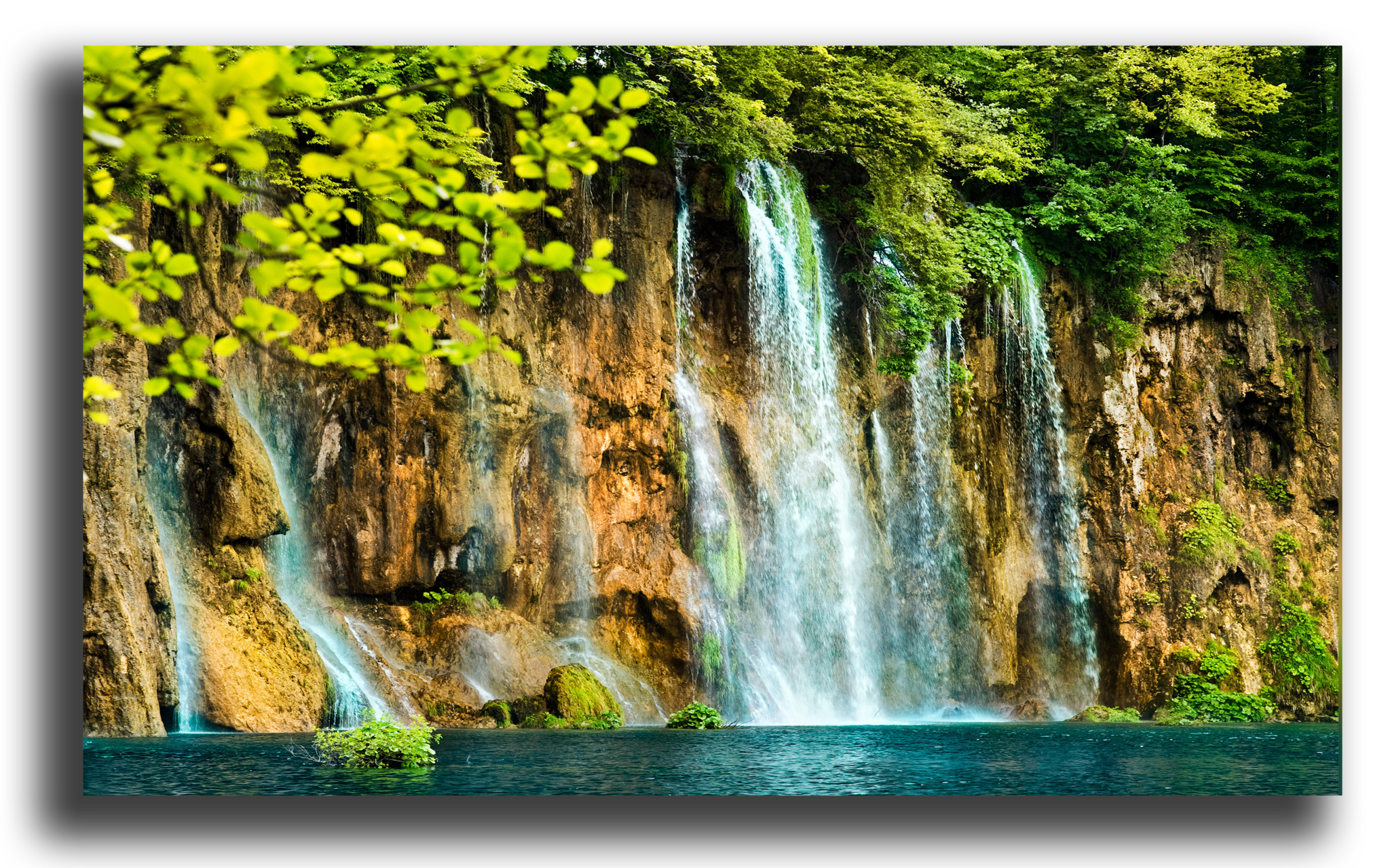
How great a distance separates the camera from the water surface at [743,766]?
8414 millimetres

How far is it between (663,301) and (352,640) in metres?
6.80

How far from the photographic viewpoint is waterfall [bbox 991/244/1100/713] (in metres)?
20.9

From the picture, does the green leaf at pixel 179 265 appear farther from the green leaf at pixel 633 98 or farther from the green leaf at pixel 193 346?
the green leaf at pixel 633 98

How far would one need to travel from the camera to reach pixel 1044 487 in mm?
21328

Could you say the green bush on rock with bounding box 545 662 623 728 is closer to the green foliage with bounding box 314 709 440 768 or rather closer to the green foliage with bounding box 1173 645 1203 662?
the green foliage with bounding box 314 709 440 768

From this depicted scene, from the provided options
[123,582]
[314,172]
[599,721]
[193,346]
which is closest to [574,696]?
[599,721]

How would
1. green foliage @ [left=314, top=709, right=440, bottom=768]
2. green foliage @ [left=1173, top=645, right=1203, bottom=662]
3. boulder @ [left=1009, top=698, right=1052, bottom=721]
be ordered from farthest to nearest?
1. green foliage @ [left=1173, top=645, right=1203, bottom=662]
2. boulder @ [left=1009, top=698, right=1052, bottom=721]
3. green foliage @ [left=314, top=709, right=440, bottom=768]

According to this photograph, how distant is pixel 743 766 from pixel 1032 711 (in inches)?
450

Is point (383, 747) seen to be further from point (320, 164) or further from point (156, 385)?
point (320, 164)

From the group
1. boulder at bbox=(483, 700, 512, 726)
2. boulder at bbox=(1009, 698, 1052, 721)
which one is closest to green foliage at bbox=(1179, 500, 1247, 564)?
boulder at bbox=(1009, 698, 1052, 721)

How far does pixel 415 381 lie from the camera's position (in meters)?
3.92

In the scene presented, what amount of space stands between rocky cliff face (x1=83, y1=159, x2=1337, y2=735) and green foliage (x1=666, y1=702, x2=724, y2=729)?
4.02 feet
